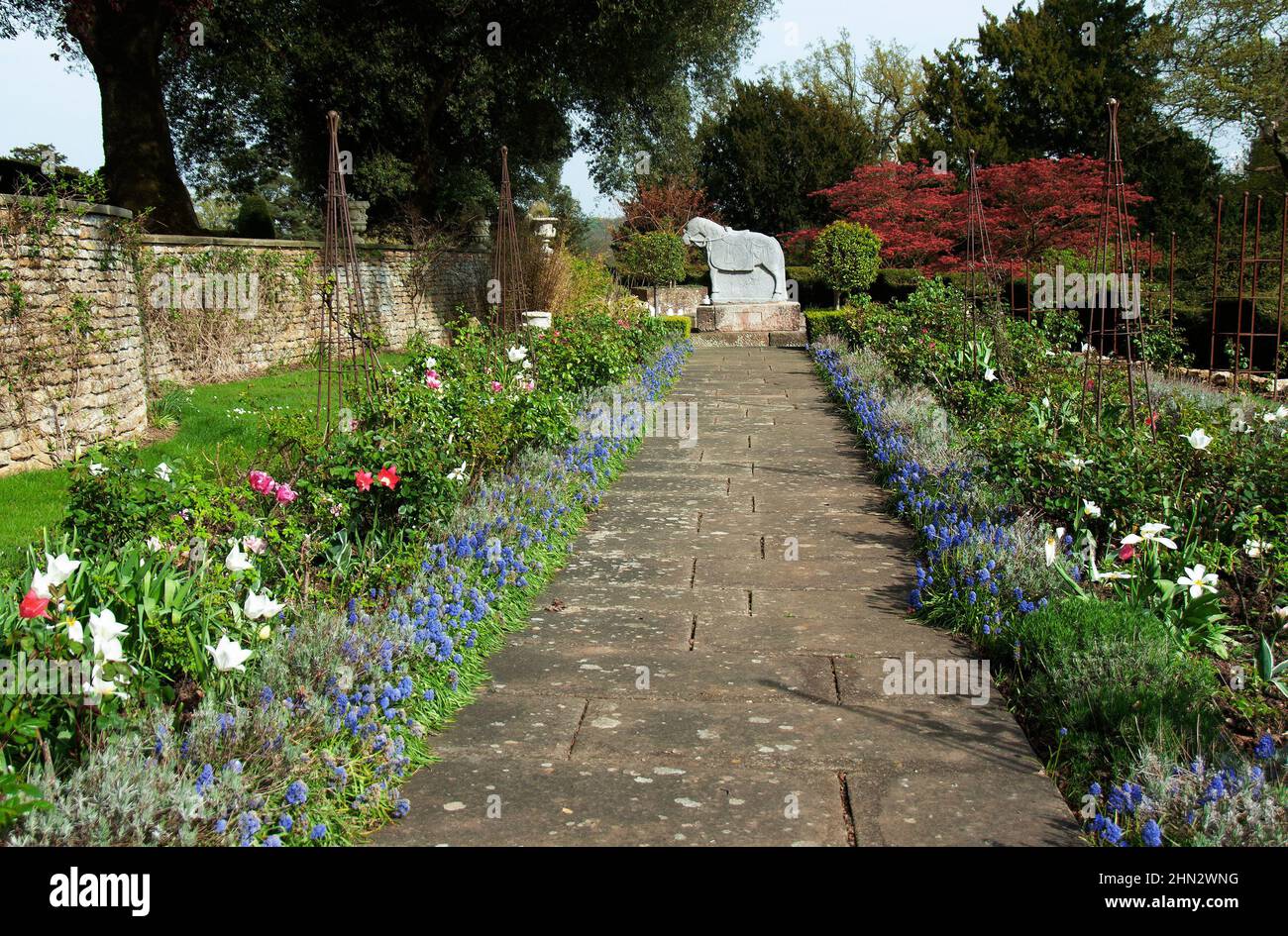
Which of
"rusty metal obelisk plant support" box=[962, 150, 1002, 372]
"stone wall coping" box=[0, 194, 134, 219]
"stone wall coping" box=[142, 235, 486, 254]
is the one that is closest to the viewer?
"stone wall coping" box=[0, 194, 134, 219]

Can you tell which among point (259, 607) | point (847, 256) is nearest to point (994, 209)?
point (847, 256)

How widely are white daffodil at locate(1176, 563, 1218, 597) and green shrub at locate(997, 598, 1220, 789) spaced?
0.53 feet

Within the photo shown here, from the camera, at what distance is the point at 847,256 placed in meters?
18.5

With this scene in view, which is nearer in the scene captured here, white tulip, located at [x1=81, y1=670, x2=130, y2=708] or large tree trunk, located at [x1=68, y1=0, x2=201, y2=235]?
white tulip, located at [x1=81, y1=670, x2=130, y2=708]

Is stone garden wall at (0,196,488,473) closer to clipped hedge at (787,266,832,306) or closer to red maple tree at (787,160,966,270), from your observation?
red maple tree at (787,160,966,270)

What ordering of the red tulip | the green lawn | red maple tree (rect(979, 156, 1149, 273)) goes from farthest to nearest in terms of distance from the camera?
red maple tree (rect(979, 156, 1149, 273)) → the green lawn → the red tulip

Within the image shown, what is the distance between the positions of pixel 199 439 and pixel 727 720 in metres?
6.95

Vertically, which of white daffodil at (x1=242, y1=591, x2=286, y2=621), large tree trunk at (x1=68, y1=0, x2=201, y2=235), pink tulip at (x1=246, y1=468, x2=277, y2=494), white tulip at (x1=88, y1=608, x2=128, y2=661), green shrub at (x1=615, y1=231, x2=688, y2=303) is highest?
large tree trunk at (x1=68, y1=0, x2=201, y2=235)

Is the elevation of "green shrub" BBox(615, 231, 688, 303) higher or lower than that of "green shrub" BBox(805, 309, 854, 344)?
higher

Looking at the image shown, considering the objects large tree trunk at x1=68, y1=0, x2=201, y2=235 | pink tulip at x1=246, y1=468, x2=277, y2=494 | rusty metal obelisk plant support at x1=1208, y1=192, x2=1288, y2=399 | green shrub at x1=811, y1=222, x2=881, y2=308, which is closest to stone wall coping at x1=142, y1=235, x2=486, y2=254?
large tree trunk at x1=68, y1=0, x2=201, y2=235

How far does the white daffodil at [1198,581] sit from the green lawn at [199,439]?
3.80 m

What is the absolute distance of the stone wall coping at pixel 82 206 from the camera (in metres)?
7.45

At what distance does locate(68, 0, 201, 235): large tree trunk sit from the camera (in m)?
13.6

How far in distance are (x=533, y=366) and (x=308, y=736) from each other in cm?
585
